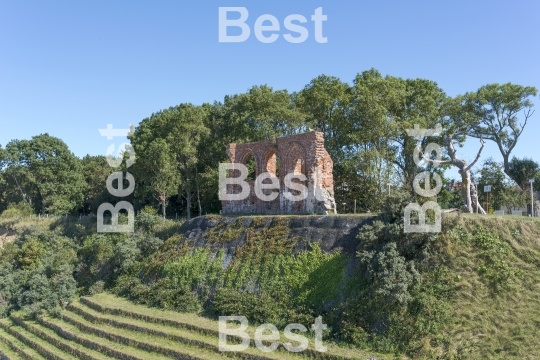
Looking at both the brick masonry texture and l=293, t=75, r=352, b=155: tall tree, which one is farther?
l=293, t=75, r=352, b=155: tall tree

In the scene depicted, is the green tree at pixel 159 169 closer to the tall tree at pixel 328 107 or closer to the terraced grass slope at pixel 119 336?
the tall tree at pixel 328 107

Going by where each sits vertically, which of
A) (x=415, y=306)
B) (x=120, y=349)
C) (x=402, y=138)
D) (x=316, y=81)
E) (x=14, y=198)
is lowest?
(x=120, y=349)

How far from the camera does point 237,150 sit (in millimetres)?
23266

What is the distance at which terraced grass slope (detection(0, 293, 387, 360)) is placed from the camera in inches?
496

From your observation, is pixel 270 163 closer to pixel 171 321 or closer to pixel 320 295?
pixel 320 295

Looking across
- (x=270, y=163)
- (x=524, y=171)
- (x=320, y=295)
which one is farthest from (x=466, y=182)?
(x=524, y=171)

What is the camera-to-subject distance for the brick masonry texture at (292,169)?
1919 centimetres

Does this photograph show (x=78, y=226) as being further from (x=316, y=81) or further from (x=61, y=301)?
(x=316, y=81)

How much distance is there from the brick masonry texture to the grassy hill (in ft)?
8.24

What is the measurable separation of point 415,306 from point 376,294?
1.08 meters

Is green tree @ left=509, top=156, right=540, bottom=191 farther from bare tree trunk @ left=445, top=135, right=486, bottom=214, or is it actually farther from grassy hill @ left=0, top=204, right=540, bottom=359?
grassy hill @ left=0, top=204, right=540, bottom=359

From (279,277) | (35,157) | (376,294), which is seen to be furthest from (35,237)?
(376,294)

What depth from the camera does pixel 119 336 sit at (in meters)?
14.7

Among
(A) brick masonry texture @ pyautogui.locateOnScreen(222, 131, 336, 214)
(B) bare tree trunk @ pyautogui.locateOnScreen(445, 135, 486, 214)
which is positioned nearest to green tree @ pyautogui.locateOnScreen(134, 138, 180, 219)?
(A) brick masonry texture @ pyautogui.locateOnScreen(222, 131, 336, 214)
